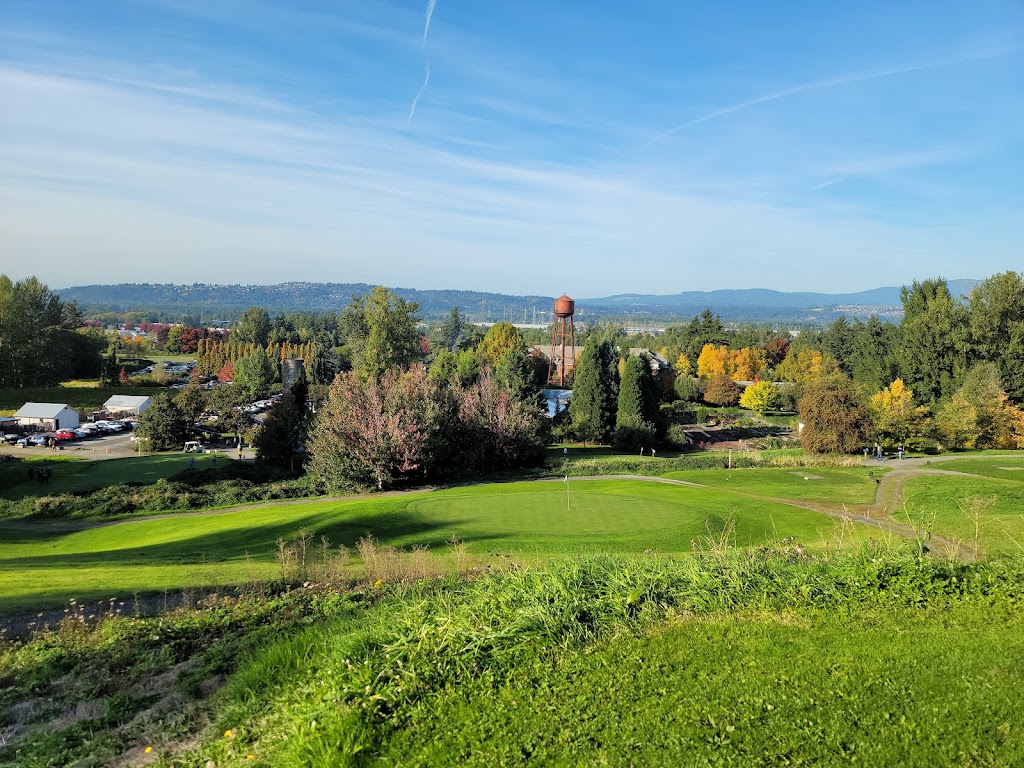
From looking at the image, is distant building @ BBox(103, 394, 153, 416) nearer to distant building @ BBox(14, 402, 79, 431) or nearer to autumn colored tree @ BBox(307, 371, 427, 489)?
distant building @ BBox(14, 402, 79, 431)


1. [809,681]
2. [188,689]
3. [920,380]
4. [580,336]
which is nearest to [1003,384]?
[920,380]

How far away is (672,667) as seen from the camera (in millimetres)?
5598

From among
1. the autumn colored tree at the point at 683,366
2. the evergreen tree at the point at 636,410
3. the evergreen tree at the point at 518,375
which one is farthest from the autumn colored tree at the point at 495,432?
the autumn colored tree at the point at 683,366

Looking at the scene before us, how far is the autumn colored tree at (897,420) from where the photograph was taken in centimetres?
3912

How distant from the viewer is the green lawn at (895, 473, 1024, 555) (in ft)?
47.6

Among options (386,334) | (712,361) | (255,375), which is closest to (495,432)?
(386,334)

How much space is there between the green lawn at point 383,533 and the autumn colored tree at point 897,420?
2231cm

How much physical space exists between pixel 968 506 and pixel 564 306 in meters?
60.8

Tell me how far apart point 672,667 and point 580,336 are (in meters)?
125

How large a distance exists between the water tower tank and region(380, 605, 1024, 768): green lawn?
70.6 meters

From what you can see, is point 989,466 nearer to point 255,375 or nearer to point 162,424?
point 162,424

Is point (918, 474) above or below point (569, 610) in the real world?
below

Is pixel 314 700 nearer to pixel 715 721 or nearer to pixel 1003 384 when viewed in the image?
pixel 715 721

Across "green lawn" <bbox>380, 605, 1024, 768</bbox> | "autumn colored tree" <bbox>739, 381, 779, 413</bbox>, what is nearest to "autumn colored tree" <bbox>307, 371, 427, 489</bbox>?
"green lawn" <bbox>380, 605, 1024, 768</bbox>
